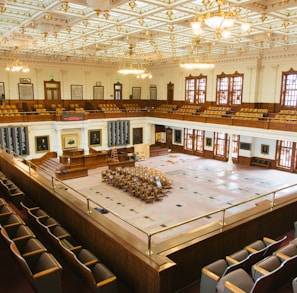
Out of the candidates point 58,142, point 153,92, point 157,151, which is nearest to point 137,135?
point 157,151

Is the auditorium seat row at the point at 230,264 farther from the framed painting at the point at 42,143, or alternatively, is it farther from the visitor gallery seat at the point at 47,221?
the framed painting at the point at 42,143

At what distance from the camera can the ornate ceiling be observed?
→ 9031 millimetres

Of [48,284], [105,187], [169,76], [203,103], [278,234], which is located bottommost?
[105,187]

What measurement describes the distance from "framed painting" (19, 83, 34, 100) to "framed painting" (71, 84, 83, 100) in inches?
117

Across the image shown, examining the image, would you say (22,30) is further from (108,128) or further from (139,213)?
(108,128)

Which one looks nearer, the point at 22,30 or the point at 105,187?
the point at 22,30

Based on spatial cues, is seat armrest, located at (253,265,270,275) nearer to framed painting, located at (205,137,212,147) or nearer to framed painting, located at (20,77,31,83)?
framed painting, located at (205,137,212,147)

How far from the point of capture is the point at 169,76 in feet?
79.2

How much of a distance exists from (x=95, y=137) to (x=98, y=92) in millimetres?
4379

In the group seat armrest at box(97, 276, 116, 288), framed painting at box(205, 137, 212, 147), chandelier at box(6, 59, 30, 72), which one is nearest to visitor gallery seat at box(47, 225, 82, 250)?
seat armrest at box(97, 276, 116, 288)

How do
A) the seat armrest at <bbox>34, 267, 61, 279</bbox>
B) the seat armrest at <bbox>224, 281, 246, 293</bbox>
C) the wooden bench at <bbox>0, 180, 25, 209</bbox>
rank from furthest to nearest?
the wooden bench at <bbox>0, 180, 25, 209</bbox> < the seat armrest at <bbox>34, 267, 61, 279</bbox> < the seat armrest at <bbox>224, 281, 246, 293</bbox>

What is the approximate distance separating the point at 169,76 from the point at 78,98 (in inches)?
301

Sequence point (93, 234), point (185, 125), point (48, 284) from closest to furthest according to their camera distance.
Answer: point (48, 284) < point (93, 234) < point (185, 125)

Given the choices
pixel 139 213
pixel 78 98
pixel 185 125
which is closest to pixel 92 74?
pixel 78 98
